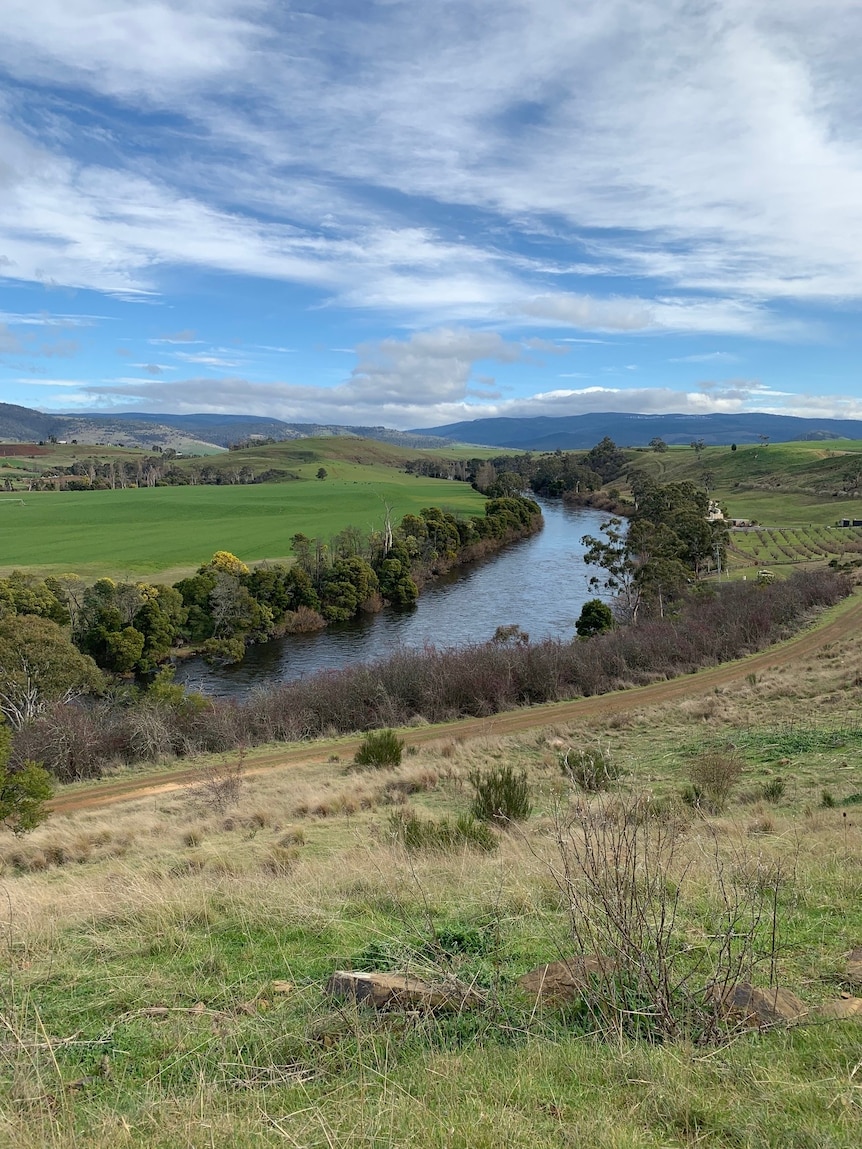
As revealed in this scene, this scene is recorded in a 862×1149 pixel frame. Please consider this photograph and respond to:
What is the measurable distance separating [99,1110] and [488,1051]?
2064 mm

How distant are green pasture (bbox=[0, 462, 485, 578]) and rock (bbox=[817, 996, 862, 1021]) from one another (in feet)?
222

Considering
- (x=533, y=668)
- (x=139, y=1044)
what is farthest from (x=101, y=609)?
(x=139, y=1044)

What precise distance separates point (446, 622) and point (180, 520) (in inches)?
2321

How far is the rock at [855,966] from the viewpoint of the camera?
4.71 m

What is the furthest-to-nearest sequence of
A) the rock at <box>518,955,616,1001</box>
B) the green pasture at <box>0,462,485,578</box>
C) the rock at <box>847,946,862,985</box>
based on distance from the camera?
the green pasture at <box>0,462,485,578</box>, the rock at <box>847,946,862,985</box>, the rock at <box>518,955,616,1001</box>

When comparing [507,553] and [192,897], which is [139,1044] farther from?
[507,553]

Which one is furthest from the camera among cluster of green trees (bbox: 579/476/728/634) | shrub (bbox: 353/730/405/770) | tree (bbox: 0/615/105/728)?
cluster of green trees (bbox: 579/476/728/634)

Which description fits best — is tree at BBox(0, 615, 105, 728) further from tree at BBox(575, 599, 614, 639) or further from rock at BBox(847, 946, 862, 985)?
rock at BBox(847, 946, 862, 985)

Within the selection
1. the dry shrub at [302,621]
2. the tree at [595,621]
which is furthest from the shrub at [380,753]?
the dry shrub at [302,621]

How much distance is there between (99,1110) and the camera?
11.8ft

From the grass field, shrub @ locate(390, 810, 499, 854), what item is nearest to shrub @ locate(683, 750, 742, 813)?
shrub @ locate(390, 810, 499, 854)

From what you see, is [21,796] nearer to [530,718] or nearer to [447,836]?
[447,836]

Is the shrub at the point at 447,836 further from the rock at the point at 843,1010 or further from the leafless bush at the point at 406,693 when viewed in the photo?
the leafless bush at the point at 406,693

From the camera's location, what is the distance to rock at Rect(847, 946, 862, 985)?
471cm
